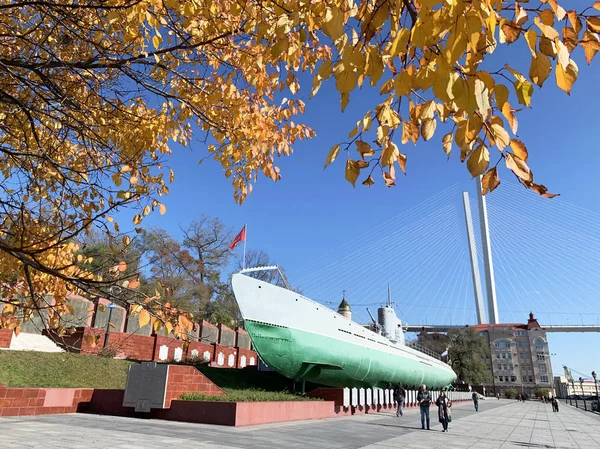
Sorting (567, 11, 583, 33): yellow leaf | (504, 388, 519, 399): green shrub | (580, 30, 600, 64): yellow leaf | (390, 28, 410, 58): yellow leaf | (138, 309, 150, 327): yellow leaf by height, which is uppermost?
(567, 11, 583, 33): yellow leaf

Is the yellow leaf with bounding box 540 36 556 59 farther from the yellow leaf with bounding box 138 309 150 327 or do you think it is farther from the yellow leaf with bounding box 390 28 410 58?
the yellow leaf with bounding box 138 309 150 327

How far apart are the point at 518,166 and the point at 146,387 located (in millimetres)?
13246

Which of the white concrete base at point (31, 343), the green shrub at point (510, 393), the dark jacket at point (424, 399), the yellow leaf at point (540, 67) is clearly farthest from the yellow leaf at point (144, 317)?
the green shrub at point (510, 393)

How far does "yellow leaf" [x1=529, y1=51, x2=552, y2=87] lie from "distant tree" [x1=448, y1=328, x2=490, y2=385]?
77.3 metres

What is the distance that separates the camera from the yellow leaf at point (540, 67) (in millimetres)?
1979

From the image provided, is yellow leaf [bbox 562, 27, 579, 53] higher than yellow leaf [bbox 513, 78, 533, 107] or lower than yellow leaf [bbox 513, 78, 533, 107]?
higher

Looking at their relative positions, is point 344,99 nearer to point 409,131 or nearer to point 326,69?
point 326,69

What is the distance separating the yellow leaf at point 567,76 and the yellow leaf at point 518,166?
0.37 meters

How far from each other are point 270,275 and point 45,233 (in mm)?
40486

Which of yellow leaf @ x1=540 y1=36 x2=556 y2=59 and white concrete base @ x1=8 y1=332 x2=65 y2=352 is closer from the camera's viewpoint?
yellow leaf @ x1=540 y1=36 x2=556 y2=59

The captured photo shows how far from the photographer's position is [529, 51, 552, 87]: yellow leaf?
198 cm

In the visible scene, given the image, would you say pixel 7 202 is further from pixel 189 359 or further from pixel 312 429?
pixel 189 359

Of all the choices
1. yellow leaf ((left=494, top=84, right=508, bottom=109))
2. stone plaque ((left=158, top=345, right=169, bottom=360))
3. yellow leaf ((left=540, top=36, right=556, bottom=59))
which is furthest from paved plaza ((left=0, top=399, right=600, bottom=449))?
stone plaque ((left=158, top=345, right=169, bottom=360))

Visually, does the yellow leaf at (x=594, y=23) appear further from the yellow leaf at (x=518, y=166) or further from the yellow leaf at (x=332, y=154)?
the yellow leaf at (x=332, y=154)
